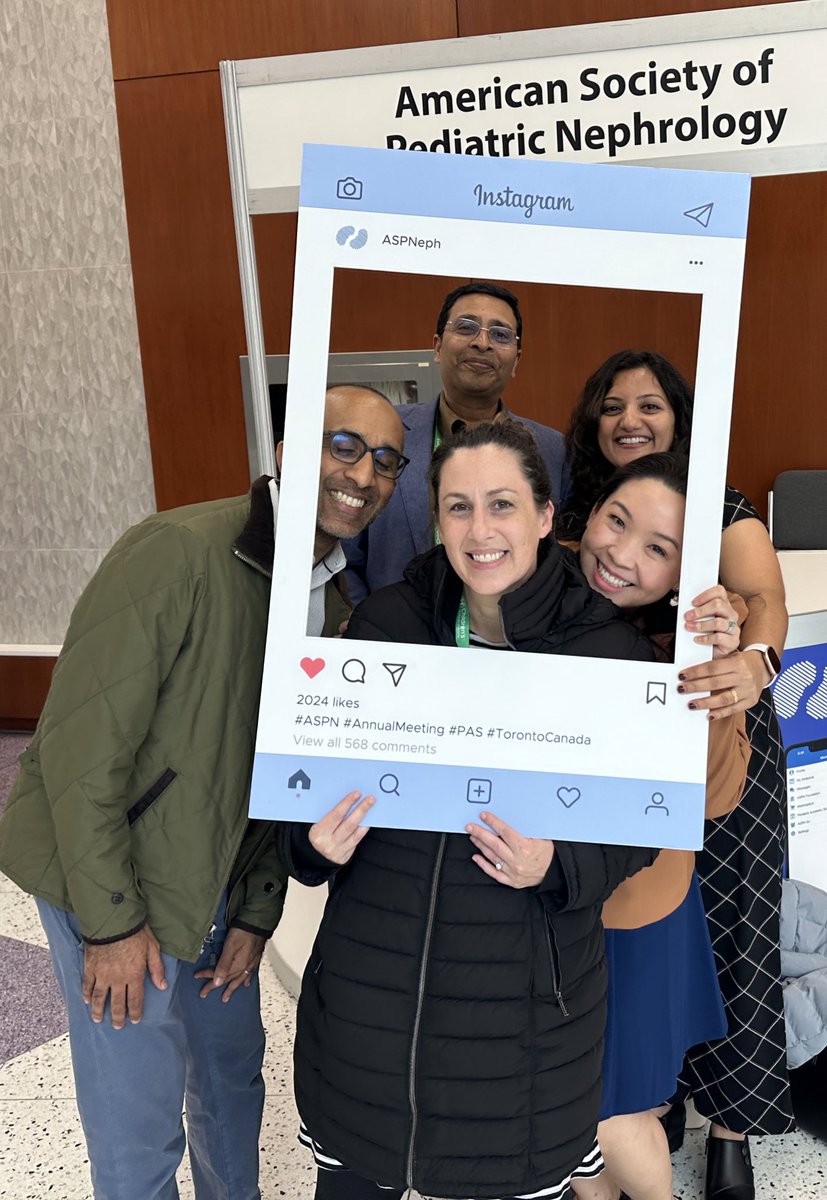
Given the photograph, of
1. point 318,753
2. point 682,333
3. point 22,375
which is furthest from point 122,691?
point 22,375

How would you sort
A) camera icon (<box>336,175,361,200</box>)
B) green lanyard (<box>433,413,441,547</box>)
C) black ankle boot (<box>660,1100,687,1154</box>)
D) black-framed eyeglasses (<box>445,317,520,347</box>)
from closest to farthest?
1. camera icon (<box>336,175,361,200</box>)
2. green lanyard (<box>433,413,441,547</box>)
3. black-framed eyeglasses (<box>445,317,520,347</box>)
4. black ankle boot (<box>660,1100,687,1154</box>)

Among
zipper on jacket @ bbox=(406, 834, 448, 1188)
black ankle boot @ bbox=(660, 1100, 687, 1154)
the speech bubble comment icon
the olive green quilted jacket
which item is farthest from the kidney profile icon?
black ankle boot @ bbox=(660, 1100, 687, 1154)

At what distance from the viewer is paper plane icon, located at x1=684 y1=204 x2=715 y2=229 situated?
3.92 feet

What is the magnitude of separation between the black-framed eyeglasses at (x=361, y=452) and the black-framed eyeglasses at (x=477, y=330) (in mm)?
322

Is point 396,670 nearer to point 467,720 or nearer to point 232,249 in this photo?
point 467,720

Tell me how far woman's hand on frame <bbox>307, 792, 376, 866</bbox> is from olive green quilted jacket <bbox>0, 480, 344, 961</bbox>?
22cm

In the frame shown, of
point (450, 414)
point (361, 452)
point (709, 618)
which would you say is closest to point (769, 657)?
point (709, 618)

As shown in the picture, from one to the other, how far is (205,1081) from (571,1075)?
2.15 ft

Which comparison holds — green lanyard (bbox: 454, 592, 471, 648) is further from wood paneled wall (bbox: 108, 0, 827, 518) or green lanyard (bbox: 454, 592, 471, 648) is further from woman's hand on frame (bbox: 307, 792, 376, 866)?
wood paneled wall (bbox: 108, 0, 827, 518)

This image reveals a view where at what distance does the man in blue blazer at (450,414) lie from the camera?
1.35 meters

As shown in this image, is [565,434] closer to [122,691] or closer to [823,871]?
[122,691]

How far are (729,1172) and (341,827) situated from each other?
1.28 metres

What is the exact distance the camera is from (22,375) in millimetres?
4762

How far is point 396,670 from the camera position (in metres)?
1.24
